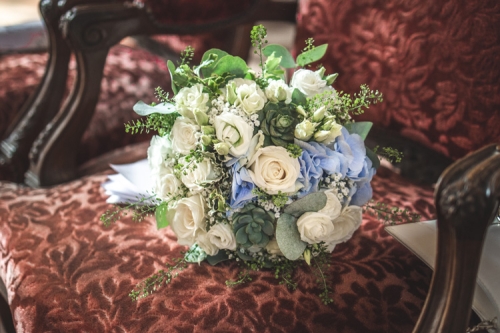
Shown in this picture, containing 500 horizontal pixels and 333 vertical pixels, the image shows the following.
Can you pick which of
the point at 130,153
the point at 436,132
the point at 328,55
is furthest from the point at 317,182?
the point at 130,153

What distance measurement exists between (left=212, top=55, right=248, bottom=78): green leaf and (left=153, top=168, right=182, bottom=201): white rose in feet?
0.47

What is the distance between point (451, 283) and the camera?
1.54ft

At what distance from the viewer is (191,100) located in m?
0.62

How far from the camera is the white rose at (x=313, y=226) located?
61 centimetres

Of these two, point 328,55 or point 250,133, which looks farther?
point 328,55

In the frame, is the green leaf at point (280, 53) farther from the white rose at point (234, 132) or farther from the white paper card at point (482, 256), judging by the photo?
the white paper card at point (482, 256)

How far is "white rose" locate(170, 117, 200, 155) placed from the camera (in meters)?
0.62

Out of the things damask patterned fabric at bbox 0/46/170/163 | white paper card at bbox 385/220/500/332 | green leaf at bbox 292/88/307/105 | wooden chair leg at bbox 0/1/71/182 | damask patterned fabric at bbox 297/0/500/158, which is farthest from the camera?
damask patterned fabric at bbox 0/46/170/163

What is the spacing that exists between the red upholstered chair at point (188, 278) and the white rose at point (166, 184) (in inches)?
4.4

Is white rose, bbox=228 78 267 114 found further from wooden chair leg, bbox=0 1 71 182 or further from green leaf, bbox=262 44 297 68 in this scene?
wooden chair leg, bbox=0 1 71 182

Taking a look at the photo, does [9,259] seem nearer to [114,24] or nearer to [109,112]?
[114,24]

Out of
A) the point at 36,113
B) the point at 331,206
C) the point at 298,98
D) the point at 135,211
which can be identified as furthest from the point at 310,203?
the point at 36,113

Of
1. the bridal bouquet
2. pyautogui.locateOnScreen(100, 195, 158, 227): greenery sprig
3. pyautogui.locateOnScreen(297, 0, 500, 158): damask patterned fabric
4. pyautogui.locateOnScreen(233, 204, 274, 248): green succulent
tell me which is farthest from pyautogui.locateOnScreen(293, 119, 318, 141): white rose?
pyautogui.locateOnScreen(297, 0, 500, 158): damask patterned fabric

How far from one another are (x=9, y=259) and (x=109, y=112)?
0.60 meters
